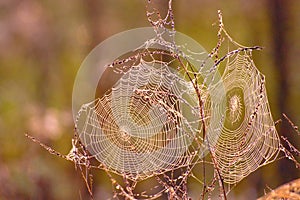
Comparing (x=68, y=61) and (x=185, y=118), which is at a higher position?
(x=68, y=61)

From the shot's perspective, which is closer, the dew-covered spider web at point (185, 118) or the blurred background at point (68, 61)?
the dew-covered spider web at point (185, 118)

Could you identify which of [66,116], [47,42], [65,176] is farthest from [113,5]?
[65,176]

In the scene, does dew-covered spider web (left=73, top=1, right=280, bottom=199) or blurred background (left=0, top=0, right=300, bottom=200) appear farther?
blurred background (left=0, top=0, right=300, bottom=200)

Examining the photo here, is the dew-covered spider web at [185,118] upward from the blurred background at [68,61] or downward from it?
downward

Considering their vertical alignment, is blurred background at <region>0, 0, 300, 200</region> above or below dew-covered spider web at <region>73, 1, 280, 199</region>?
above

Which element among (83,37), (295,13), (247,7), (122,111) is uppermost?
(83,37)

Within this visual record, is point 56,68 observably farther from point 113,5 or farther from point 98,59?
point 98,59

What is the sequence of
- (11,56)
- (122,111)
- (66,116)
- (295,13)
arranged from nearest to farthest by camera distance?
1. (122,111)
2. (295,13)
3. (66,116)
4. (11,56)

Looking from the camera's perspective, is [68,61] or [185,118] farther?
[68,61]
